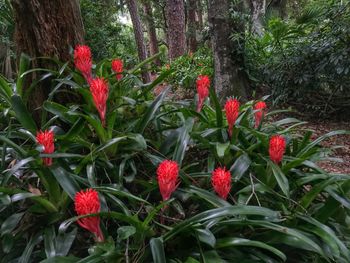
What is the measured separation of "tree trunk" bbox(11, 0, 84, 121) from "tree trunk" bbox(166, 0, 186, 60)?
6.96 metres

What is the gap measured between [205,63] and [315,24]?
218 cm

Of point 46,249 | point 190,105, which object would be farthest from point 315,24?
point 46,249

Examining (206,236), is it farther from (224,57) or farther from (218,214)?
(224,57)

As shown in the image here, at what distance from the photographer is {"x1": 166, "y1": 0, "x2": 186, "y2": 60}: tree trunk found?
8.73 m

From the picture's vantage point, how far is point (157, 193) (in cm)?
165

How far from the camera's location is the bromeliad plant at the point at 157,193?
1291 millimetres

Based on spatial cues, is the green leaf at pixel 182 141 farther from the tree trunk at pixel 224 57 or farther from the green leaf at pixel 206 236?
the tree trunk at pixel 224 57

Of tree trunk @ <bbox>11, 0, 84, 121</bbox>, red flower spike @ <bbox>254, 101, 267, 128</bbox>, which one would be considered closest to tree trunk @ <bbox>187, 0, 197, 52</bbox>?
tree trunk @ <bbox>11, 0, 84, 121</bbox>

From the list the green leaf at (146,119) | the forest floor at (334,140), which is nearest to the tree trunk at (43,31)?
the green leaf at (146,119)

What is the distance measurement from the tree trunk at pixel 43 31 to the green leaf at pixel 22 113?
0.29 meters

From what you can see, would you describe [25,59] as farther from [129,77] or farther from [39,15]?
[129,77]

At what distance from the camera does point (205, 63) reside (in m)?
6.40

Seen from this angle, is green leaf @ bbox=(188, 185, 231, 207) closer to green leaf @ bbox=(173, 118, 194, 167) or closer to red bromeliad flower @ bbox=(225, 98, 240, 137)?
green leaf @ bbox=(173, 118, 194, 167)

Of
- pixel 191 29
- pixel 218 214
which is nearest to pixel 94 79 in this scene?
pixel 218 214
